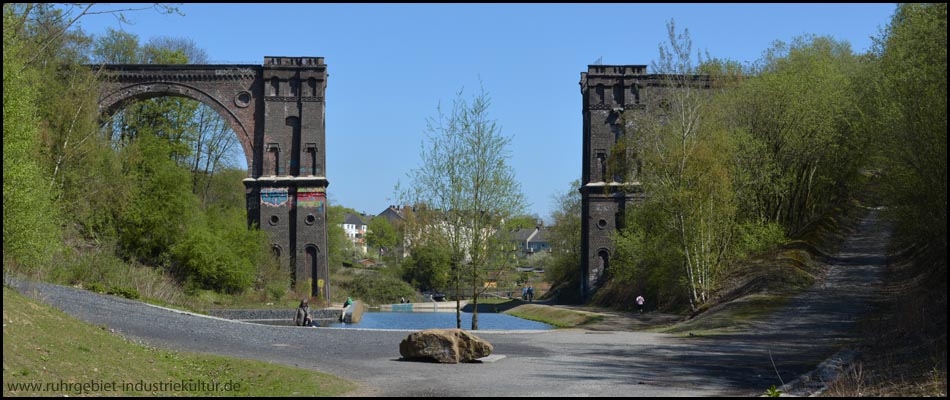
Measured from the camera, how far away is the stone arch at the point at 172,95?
43.6 m

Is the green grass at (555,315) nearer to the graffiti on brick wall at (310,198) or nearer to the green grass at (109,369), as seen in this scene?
the graffiti on brick wall at (310,198)

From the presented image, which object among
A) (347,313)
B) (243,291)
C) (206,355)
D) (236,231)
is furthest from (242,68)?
(206,355)

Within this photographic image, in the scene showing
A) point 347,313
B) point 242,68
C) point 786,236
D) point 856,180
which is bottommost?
point 347,313

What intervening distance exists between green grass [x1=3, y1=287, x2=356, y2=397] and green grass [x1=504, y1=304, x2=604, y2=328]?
21.8m

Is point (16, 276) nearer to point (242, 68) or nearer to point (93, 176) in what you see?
point (93, 176)

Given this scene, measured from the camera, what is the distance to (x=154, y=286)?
35.2 metres

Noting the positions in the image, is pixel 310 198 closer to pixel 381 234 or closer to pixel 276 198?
pixel 276 198

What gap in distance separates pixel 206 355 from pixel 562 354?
251 inches

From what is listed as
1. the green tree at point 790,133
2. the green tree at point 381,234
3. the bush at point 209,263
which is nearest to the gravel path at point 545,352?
the green tree at point 790,133

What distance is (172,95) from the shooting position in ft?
145

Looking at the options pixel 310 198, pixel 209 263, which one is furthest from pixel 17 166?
pixel 310 198

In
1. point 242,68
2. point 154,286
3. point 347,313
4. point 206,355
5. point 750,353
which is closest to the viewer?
point 206,355

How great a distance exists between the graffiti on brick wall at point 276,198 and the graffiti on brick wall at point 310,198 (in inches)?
25.6

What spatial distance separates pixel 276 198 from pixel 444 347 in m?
30.5
